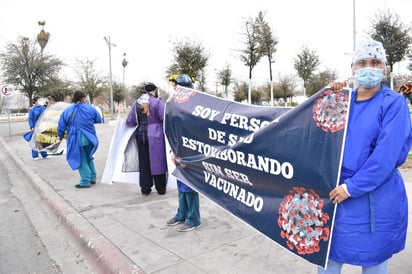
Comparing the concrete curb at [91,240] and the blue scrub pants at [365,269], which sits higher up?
the blue scrub pants at [365,269]

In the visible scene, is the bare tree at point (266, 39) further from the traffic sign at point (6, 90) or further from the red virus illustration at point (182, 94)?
the red virus illustration at point (182, 94)

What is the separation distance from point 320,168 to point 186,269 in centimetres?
161

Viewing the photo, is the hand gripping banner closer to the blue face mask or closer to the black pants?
the blue face mask


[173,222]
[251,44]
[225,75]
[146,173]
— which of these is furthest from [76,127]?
[225,75]

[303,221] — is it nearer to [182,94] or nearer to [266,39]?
[182,94]

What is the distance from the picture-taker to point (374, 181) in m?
1.76

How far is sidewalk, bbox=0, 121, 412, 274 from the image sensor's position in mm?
3010

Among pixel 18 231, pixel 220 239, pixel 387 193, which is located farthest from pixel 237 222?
pixel 18 231

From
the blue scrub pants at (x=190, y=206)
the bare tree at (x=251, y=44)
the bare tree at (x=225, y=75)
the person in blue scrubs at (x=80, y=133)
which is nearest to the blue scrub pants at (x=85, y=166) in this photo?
the person in blue scrubs at (x=80, y=133)

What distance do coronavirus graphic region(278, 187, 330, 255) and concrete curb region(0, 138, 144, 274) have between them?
1.44m

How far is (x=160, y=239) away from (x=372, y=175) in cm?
254

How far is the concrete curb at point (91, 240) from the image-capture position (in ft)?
10.2

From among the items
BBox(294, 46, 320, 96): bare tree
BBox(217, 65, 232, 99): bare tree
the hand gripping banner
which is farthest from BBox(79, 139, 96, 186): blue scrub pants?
BBox(217, 65, 232, 99): bare tree

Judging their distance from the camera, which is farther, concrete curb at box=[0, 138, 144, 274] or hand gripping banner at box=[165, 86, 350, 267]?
concrete curb at box=[0, 138, 144, 274]
